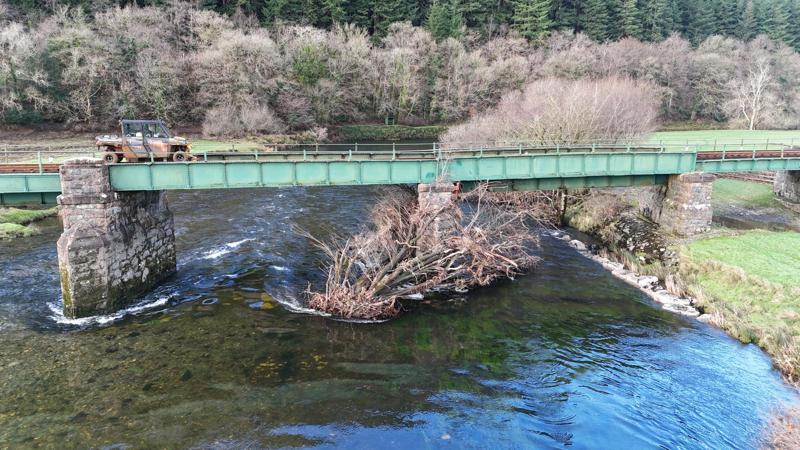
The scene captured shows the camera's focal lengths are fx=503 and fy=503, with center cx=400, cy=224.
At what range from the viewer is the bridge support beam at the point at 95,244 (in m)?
20.8

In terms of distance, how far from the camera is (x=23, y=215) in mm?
36781

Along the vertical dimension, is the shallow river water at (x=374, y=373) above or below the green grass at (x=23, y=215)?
below

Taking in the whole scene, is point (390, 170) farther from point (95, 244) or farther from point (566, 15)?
point (566, 15)

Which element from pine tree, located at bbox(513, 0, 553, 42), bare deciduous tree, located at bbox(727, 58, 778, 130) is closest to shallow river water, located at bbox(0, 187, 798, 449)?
bare deciduous tree, located at bbox(727, 58, 778, 130)

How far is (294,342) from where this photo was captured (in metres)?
19.5

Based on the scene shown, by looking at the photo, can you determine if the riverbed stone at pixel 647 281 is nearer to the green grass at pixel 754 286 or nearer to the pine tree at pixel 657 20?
the green grass at pixel 754 286

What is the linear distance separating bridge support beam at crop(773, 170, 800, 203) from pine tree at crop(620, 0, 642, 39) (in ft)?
242

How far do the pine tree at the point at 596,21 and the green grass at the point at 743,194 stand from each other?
68.3 m

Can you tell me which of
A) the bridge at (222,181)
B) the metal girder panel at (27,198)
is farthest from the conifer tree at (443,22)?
Result: the metal girder panel at (27,198)

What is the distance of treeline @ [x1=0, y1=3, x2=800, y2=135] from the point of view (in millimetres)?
62656

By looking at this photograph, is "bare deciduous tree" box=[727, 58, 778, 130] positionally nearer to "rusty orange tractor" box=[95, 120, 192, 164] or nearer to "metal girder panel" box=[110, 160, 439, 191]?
"metal girder panel" box=[110, 160, 439, 191]

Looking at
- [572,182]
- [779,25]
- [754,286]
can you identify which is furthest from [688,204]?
[779,25]

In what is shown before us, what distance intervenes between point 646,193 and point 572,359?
2340cm

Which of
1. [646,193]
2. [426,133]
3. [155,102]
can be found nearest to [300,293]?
[646,193]
